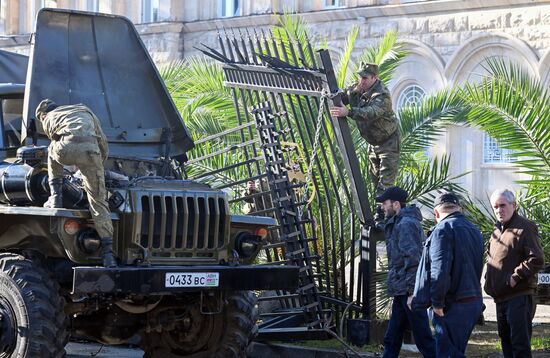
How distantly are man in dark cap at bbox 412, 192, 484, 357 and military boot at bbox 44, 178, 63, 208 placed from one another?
9.45 feet

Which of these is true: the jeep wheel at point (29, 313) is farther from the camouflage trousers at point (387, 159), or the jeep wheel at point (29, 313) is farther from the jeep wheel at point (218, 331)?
the camouflage trousers at point (387, 159)

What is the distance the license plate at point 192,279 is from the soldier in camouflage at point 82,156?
0.47 m

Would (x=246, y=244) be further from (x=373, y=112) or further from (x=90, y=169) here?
(x=373, y=112)

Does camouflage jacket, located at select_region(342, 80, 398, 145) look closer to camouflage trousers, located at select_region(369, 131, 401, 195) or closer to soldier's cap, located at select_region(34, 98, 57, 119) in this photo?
camouflage trousers, located at select_region(369, 131, 401, 195)

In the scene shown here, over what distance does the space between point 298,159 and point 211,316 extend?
8.58 ft

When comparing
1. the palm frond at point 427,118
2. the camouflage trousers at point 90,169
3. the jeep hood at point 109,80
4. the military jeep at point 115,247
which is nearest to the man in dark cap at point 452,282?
the military jeep at point 115,247

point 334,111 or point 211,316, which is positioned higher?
point 334,111

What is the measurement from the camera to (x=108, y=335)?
1138 centimetres

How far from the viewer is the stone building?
87.0ft

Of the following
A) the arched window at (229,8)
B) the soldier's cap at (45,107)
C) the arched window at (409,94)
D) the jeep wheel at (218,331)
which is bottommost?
the jeep wheel at (218,331)

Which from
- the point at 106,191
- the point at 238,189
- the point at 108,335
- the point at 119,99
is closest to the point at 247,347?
the point at 108,335

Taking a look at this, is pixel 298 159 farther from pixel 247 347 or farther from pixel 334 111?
pixel 247 347

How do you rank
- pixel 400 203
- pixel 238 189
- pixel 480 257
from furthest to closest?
1. pixel 238 189
2. pixel 400 203
3. pixel 480 257

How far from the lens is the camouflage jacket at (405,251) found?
36.9 feet
